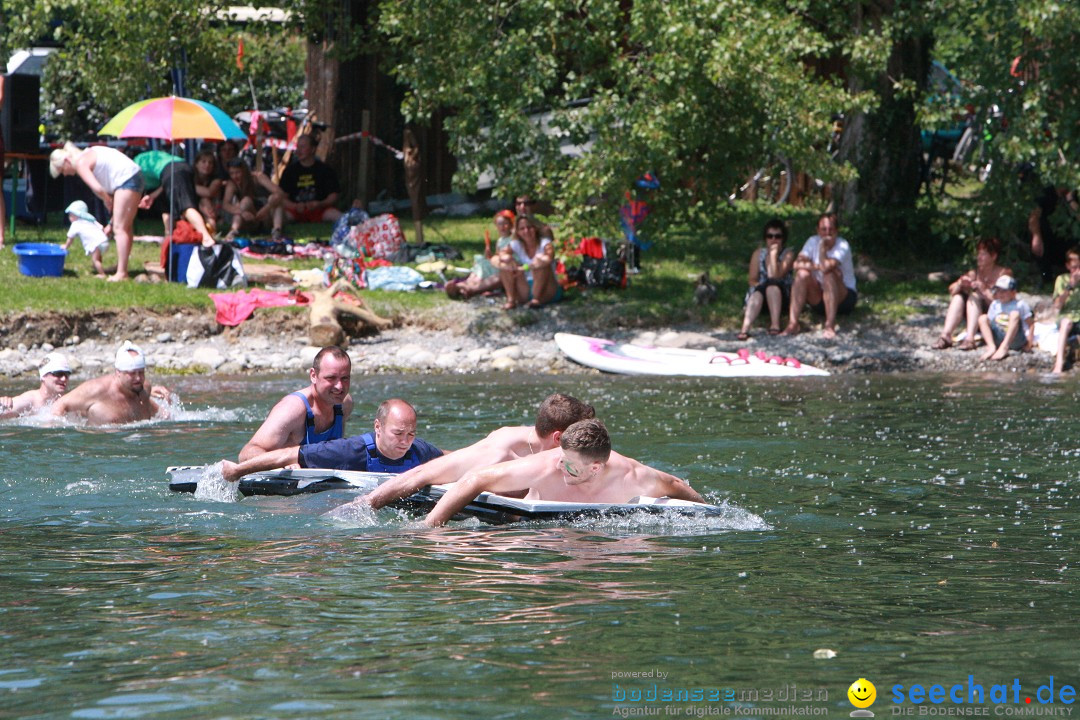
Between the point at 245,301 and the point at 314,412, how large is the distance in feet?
25.0

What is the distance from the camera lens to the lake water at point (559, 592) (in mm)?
5676

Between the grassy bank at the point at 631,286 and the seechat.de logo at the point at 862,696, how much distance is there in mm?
12250

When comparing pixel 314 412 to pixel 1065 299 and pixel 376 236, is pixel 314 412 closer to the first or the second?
pixel 376 236

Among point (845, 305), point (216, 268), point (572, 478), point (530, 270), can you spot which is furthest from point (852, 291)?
point (572, 478)

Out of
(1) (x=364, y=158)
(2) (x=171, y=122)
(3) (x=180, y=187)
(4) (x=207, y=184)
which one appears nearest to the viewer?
(2) (x=171, y=122)

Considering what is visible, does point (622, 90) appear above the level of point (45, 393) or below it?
above

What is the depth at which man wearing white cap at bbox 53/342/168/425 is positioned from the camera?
12.2 meters

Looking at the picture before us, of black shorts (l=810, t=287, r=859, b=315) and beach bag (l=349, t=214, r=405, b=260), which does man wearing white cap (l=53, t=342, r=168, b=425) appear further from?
black shorts (l=810, t=287, r=859, b=315)

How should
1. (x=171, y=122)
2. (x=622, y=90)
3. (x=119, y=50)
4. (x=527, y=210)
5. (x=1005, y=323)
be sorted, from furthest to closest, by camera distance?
(x=119, y=50), (x=527, y=210), (x=171, y=122), (x=1005, y=323), (x=622, y=90)

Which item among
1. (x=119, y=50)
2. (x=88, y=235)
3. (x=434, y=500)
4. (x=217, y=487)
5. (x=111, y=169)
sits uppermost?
(x=119, y=50)

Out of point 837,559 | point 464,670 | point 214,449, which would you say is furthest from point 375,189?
point 464,670

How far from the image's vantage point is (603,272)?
18656 millimetres

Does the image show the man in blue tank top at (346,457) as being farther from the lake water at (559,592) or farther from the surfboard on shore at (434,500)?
the lake water at (559,592)

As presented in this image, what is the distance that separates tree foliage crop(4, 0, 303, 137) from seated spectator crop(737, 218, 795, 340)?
332 inches
